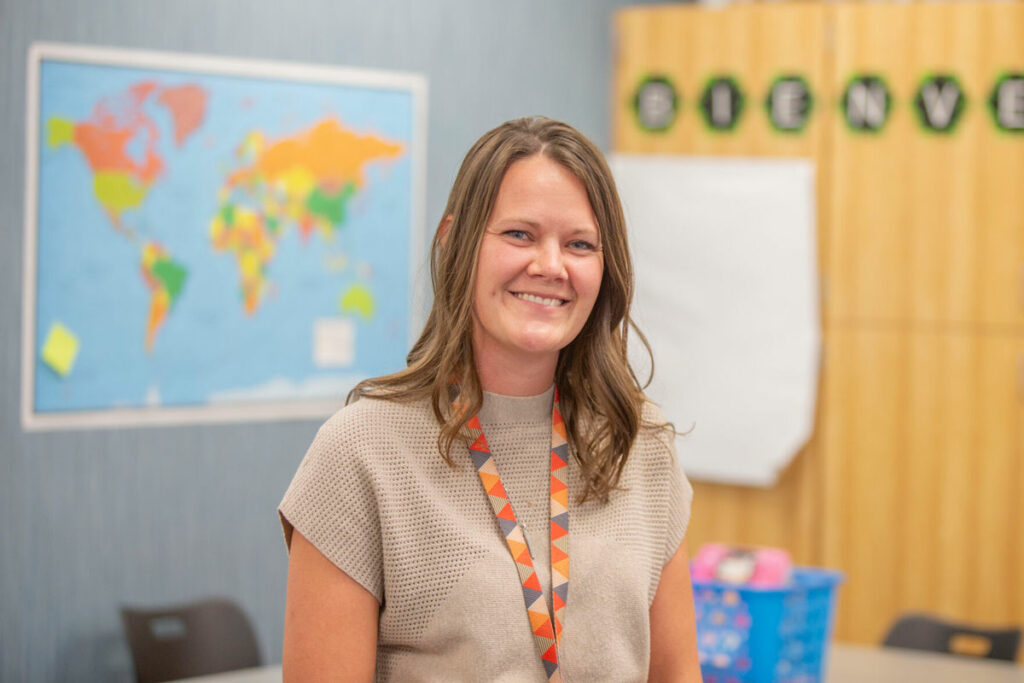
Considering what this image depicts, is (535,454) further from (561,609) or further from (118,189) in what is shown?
(118,189)

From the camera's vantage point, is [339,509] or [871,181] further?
[871,181]

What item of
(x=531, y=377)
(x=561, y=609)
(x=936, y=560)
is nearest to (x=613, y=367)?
(x=531, y=377)

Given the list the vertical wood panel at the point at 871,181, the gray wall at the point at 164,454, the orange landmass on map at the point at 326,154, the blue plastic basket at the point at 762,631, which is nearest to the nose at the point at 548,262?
the blue plastic basket at the point at 762,631

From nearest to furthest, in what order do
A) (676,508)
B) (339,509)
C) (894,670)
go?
(339,509)
(676,508)
(894,670)

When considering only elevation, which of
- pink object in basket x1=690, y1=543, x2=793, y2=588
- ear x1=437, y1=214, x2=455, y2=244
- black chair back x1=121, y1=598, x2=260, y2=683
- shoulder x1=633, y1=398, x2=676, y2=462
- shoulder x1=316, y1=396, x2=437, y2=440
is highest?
ear x1=437, y1=214, x2=455, y2=244

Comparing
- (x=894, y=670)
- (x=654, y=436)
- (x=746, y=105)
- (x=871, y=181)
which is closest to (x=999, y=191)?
(x=871, y=181)

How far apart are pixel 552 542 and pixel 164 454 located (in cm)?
189

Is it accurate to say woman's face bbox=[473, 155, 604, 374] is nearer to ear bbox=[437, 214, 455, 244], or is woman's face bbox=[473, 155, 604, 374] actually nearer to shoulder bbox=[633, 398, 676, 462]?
ear bbox=[437, 214, 455, 244]

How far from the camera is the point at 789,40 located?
11.7ft

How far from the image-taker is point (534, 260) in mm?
1347

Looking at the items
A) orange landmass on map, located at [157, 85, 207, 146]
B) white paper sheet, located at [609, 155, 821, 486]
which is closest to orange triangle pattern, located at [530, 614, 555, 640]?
orange landmass on map, located at [157, 85, 207, 146]

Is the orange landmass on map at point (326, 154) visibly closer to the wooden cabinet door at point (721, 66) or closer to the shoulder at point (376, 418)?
the wooden cabinet door at point (721, 66)

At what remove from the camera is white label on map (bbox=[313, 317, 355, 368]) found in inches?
129

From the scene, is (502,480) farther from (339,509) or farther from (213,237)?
(213,237)
